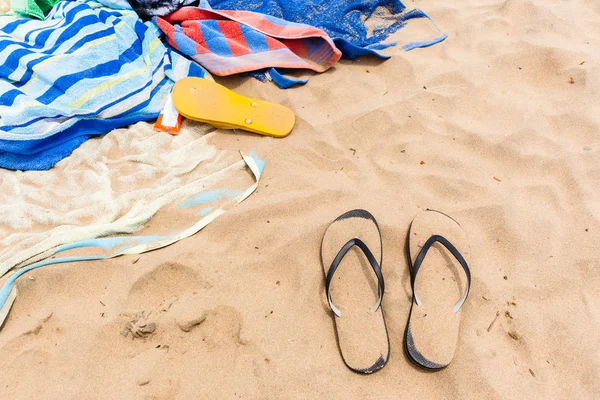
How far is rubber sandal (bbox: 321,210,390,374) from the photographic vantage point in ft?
3.55

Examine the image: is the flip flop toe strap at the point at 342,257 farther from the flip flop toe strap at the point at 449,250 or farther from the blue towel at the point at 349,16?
the blue towel at the point at 349,16

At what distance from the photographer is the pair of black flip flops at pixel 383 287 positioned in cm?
108

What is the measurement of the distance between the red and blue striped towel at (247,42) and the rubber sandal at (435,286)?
0.98 meters

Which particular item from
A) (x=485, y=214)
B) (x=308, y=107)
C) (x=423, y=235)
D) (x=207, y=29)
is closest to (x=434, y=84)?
(x=308, y=107)

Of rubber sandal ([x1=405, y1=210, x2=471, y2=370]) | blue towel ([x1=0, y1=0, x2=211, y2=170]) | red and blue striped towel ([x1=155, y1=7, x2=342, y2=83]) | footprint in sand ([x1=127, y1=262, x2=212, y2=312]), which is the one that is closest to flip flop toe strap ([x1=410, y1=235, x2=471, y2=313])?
rubber sandal ([x1=405, y1=210, x2=471, y2=370])

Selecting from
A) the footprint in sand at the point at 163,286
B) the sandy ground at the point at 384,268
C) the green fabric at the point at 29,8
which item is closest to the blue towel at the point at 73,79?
the green fabric at the point at 29,8

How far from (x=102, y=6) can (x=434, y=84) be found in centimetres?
164

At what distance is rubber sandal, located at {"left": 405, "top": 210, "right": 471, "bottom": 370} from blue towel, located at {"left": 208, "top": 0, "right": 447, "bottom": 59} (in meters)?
0.98

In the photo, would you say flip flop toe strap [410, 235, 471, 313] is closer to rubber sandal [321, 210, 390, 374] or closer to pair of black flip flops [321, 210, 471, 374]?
pair of black flip flops [321, 210, 471, 374]

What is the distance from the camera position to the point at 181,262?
1215 millimetres

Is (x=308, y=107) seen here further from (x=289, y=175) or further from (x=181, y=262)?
(x=181, y=262)

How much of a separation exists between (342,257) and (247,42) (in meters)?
1.22

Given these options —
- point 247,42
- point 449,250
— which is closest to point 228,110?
point 247,42

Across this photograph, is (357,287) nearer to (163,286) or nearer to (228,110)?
(163,286)
